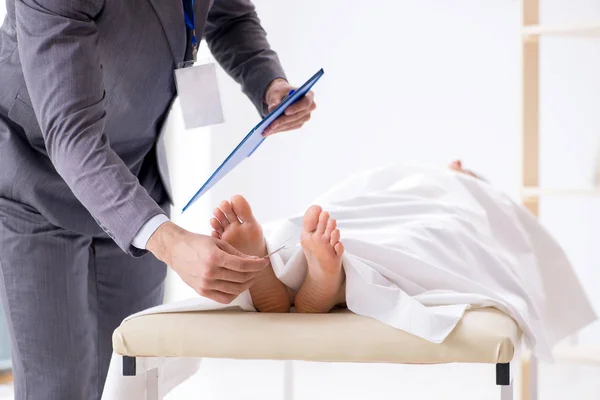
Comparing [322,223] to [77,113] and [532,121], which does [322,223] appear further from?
[532,121]

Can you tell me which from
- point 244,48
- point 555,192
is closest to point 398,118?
point 555,192

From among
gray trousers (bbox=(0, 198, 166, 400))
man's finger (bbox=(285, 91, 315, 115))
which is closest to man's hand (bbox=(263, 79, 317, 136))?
man's finger (bbox=(285, 91, 315, 115))

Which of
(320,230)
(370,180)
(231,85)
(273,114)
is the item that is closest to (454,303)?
(320,230)

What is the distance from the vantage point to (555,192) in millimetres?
2412

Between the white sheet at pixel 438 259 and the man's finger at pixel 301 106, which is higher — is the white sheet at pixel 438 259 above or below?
below

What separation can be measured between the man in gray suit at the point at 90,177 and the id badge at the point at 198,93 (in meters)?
0.03

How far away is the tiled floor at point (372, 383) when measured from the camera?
8.62ft

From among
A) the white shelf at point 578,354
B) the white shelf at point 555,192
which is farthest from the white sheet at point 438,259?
the white shelf at point 578,354

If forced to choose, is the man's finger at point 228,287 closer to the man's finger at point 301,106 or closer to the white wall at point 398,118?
the man's finger at point 301,106

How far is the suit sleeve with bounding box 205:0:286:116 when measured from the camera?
1.46 metres

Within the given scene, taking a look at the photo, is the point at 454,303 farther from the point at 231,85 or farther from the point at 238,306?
the point at 231,85

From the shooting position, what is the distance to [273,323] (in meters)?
1.12

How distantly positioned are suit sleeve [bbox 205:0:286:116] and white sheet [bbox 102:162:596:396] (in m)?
0.27

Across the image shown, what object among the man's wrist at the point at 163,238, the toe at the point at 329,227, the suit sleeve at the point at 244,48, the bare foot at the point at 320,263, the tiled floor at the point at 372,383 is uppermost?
the suit sleeve at the point at 244,48
